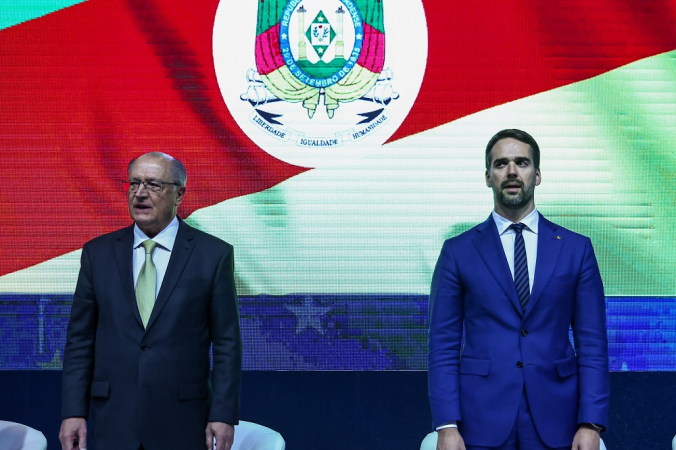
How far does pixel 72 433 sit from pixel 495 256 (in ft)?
4.41

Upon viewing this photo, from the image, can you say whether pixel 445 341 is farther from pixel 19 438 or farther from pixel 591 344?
pixel 19 438

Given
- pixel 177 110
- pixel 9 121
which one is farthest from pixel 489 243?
pixel 9 121

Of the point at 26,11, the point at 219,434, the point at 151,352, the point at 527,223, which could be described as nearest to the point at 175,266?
the point at 151,352

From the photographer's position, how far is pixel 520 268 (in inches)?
83.9

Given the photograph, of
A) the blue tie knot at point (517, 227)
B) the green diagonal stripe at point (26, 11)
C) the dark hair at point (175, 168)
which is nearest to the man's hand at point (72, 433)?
the dark hair at point (175, 168)

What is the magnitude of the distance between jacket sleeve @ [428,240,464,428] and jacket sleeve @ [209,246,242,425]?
60 cm

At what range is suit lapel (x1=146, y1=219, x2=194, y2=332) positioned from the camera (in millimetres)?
2242

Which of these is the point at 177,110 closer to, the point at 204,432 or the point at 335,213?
the point at 335,213

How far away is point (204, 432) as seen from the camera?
232 cm

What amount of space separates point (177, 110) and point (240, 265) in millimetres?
717

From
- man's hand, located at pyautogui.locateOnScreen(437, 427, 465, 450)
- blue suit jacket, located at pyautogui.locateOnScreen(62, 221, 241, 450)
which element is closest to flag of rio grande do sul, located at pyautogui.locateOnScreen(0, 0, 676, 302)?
blue suit jacket, located at pyautogui.locateOnScreen(62, 221, 241, 450)

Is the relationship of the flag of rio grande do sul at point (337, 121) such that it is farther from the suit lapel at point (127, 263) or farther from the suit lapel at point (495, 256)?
the suit lapel at point (495, 256)

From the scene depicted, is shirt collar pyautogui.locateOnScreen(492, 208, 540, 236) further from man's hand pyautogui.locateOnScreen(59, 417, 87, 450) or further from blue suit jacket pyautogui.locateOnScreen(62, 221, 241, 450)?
man's hand pyautogui.locateOnScreen(59, 417, 87, 450)

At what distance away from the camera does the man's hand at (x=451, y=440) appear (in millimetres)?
2041
